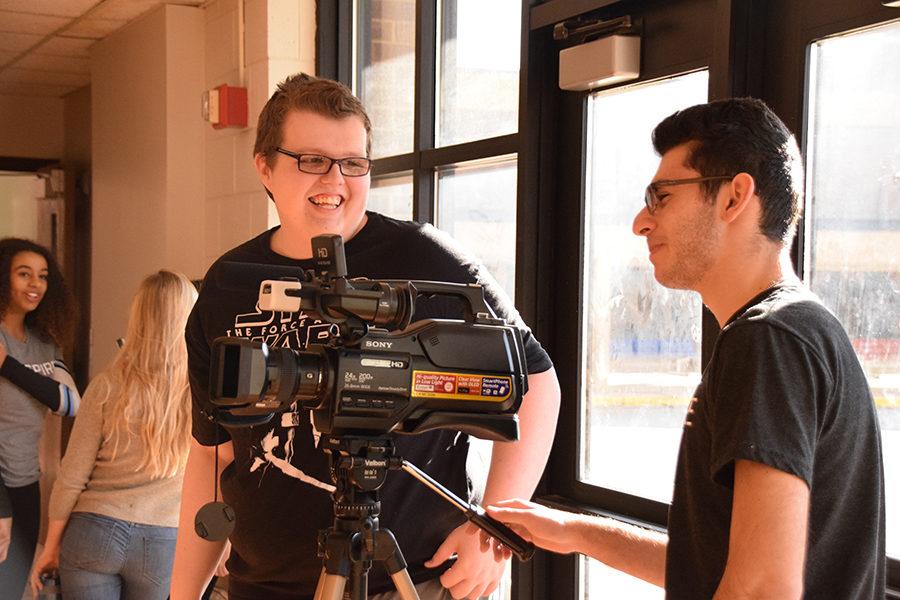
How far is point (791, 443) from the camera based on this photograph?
3.42ft

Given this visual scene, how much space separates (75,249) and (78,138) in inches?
30.2

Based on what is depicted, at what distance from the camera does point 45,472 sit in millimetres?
4199

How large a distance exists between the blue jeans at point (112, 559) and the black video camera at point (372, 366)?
1944 millimetres

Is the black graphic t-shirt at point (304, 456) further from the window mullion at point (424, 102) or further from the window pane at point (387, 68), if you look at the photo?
the window pane at point (387, 68)

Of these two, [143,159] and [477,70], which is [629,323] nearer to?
[477,70]

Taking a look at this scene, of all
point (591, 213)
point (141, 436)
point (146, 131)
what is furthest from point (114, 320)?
point (591, 213)

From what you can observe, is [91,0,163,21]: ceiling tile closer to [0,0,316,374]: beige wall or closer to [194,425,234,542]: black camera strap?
[0,0,316,374]: beige wall

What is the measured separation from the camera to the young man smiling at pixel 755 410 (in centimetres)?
104

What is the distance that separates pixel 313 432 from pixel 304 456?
0.04 m

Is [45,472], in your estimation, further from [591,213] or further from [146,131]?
[591,213]

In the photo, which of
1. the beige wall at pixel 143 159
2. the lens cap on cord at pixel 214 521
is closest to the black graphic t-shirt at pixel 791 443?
the lens cap on cord at pixel 214 521

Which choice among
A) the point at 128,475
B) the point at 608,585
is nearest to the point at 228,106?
A: the point at 128,475

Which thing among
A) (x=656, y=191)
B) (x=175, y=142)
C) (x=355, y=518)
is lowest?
(x=355, y=518)

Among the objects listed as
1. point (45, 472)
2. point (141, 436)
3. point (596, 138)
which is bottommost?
point (45, 472)
